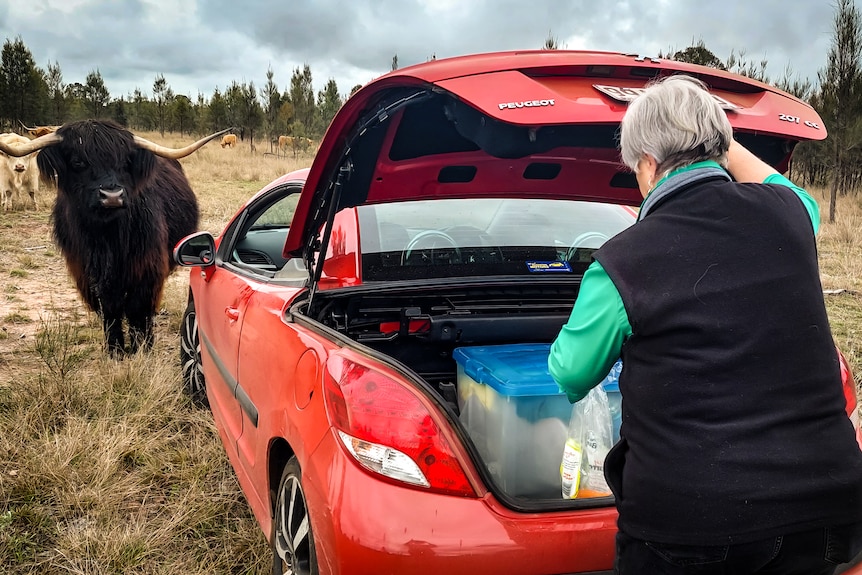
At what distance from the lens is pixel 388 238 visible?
3.13 m

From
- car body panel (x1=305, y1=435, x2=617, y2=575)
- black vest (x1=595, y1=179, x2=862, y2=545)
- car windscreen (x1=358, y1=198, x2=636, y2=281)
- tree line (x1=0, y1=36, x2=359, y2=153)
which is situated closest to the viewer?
black vest (x1=595, y1=179, x2=862, y2=545)

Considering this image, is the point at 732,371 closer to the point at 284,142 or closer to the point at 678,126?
the point at 678,126

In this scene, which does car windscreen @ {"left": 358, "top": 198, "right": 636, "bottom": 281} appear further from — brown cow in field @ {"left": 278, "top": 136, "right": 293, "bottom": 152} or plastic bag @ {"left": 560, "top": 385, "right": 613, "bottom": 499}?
brown cow in field @ {"left": 278, "top": 136, "right": 293, "bottom": 152}

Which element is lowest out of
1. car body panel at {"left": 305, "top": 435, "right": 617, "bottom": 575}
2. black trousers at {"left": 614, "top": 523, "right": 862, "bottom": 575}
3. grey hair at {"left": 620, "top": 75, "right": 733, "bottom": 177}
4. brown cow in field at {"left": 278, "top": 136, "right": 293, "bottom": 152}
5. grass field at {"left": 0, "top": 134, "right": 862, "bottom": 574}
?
grass field at {"left": 0, "top": 134, "right": 862, "bottom": 574}

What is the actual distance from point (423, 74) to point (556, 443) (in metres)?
1.21

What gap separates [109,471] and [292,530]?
1537 millimetres

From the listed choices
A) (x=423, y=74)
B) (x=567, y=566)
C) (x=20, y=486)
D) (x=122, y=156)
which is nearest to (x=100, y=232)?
(x=122, y=156)

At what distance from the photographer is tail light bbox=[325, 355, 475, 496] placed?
1.73m

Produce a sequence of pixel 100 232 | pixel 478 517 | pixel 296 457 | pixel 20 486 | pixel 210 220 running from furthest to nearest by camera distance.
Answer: pixel 210 220 < pixel 100 232 < pixel 20 486 < pixel 296 457 < pixel 478 517

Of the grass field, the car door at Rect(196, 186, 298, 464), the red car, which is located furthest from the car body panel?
the grass field

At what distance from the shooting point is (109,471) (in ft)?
10.6

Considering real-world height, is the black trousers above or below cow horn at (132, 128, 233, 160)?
below

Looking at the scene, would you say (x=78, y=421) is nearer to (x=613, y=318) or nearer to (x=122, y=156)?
(x=122, y=156)

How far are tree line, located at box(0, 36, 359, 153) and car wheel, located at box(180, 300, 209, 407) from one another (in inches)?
1039
